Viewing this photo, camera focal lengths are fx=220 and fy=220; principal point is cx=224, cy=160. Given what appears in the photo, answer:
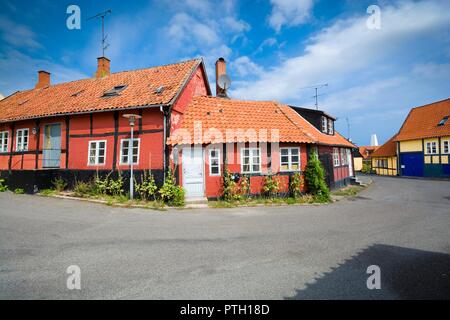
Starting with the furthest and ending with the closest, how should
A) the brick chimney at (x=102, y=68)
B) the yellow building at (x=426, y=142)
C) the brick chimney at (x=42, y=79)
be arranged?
the yellow building at (x=426, y=142) → the brick chimney at (x=42, y=79) → the brick chimney at (x=102, y=68)

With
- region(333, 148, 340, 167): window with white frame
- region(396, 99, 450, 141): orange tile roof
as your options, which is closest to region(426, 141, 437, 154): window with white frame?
region(396, 99, 450, 141): orange tile roof

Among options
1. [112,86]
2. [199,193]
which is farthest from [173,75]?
[199,193]

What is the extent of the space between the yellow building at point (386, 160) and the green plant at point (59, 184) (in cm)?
3462

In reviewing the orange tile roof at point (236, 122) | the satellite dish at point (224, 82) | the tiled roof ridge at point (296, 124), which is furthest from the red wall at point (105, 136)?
the tiled roof ridge at point (296, 124)

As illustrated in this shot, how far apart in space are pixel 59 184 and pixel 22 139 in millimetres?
4855

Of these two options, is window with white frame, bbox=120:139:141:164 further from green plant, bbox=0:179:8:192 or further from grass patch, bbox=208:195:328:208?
green plant, bbox=0:179:8:192

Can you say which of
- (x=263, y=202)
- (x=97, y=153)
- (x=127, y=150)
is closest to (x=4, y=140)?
(x=97, y=153)

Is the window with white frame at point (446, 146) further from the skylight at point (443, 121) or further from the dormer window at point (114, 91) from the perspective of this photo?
the dormer window at point (114, 91)

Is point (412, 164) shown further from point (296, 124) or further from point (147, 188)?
point (147, 188)

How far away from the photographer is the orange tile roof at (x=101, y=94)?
11373 millimetres

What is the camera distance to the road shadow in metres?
3.23

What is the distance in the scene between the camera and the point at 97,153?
11.6 meters
